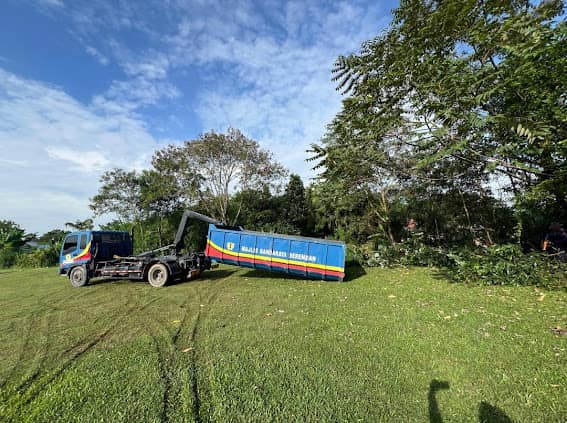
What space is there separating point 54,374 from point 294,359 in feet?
10.1

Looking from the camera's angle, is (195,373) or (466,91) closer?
(195,373)

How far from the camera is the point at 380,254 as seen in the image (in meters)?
12.0

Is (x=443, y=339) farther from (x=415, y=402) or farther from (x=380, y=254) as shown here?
(x=380, y=254)

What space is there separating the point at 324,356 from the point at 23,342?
500 centimetres

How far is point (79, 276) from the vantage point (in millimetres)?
9305

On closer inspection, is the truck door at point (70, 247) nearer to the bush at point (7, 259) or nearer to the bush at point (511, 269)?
the bush at point (7, 259)

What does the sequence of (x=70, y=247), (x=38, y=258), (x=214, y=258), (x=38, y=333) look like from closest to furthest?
(x=38, y=333) < (x=70, y=247) < (x=214, y=258) < (x=38, y=258)

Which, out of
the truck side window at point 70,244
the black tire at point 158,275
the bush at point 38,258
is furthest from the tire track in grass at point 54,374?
the bush at point 38,258

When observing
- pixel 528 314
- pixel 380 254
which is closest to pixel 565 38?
pixel 528 314

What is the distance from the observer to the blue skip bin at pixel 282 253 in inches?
343

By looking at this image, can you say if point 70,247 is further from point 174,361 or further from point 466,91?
point 466,91

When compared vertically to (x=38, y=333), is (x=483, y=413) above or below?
above

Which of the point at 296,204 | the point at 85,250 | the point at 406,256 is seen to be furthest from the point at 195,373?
the point at 296,204

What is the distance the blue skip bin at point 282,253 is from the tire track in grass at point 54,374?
4.52 metres
